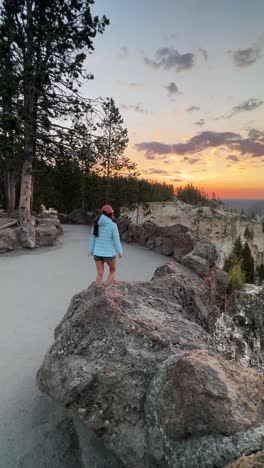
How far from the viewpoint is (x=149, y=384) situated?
6.08 ft

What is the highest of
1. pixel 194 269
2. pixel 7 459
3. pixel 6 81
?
pixel 6 81

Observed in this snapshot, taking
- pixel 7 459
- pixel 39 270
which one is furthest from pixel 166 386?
pixel 39 270

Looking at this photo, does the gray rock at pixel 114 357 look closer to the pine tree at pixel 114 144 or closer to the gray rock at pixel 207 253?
the gray rock at pixel 207 253

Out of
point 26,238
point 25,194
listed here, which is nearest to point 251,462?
point 26,238

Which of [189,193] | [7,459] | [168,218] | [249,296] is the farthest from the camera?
[189,193]

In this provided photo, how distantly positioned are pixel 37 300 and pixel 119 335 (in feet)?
11.8

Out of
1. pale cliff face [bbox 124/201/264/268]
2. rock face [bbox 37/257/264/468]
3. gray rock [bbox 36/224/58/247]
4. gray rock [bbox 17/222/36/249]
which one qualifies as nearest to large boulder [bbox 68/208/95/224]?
pale cliff face [bbox 124/201/264/268]

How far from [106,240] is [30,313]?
1.93m

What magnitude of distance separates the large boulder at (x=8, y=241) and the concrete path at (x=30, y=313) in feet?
1.22

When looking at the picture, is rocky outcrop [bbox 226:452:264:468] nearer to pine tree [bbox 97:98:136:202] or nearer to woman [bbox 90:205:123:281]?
woman [bbox 90:205:123:281]

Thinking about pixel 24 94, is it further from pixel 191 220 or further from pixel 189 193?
pixel 189 193

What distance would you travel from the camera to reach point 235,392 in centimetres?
151

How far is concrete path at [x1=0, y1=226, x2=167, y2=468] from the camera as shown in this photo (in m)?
2.46

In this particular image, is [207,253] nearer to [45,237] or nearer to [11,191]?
[45,237]
